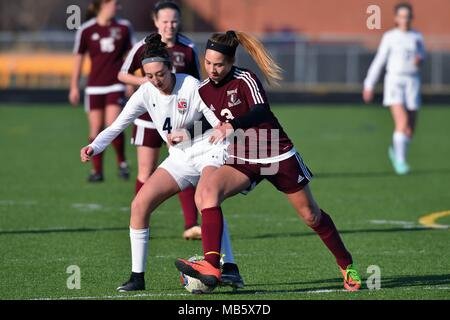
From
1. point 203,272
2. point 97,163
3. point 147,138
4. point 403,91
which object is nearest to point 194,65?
point 147,138

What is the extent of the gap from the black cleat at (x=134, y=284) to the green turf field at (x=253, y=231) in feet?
0.27

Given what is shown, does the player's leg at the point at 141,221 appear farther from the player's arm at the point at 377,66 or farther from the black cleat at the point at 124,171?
the player's arm at the point at 377,66

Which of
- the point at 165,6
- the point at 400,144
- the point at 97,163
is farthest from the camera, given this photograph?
the point at 400,144

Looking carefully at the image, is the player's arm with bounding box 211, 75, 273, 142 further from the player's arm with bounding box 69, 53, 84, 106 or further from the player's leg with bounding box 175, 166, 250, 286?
the player's arm with bounding box 69, 53, 84, 106

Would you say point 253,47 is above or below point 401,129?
above

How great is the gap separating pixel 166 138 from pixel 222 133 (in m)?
0.69

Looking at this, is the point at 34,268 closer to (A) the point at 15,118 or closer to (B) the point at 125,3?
(A) the point at 15,118

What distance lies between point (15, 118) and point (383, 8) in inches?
959

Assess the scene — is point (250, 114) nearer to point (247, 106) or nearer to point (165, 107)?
point (247, 106)

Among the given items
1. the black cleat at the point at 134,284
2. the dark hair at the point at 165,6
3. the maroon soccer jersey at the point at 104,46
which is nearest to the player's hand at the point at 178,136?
the black cleat at the point at 134,284

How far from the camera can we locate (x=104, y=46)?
13688 mm

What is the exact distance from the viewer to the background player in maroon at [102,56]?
44.5 ft

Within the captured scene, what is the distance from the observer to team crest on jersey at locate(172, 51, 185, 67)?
32.0 ft
